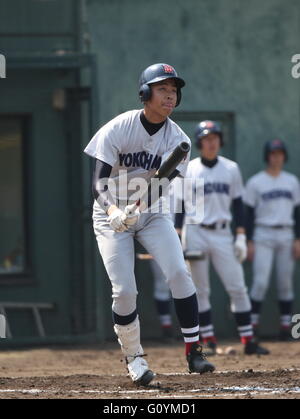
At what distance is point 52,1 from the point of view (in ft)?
39.1

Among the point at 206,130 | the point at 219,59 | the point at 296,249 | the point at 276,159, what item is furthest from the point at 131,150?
the point at 219,59

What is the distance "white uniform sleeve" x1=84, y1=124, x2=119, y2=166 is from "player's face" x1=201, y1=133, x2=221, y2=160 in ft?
10.8

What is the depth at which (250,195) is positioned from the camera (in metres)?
12.0

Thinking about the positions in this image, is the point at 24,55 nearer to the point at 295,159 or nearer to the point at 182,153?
the point at 295,159

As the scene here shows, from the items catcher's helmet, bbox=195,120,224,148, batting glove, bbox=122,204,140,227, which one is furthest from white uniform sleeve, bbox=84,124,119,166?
catcher's helmet, bbox=195,120,224,148

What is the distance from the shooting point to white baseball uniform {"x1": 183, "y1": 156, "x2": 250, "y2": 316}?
34.6 ft

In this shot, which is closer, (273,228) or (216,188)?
(216,188)

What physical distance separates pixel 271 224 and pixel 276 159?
0.72 meters

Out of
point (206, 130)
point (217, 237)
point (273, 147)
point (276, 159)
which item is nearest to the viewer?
point (206, 130)

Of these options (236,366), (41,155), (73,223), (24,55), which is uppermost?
(24,55)

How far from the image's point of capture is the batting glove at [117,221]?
7016 mm

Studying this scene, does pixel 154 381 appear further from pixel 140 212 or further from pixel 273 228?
pixel 273 228
